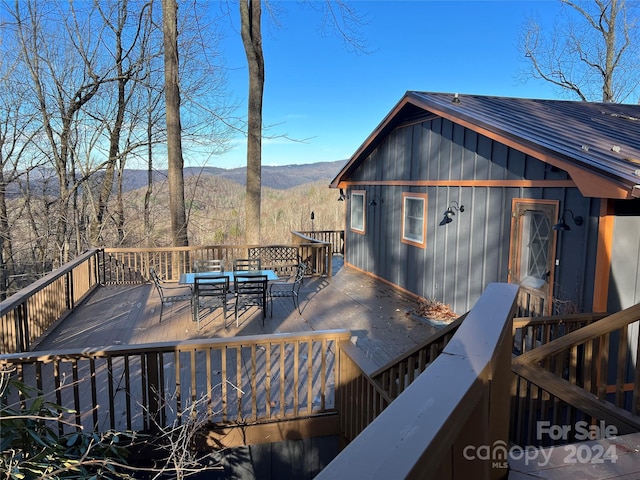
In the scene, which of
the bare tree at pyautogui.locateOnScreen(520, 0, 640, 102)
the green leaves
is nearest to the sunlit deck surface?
the green leaves

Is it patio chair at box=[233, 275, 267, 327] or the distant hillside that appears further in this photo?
the distant hillside

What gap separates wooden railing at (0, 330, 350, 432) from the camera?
3.01 meters

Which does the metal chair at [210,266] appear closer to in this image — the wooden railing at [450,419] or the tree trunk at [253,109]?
the tree trunk at [253,109]

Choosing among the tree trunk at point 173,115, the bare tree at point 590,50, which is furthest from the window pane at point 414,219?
the bare tree at point 590,50

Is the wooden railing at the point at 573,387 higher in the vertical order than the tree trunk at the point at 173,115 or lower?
lower

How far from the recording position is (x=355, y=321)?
6383 millimetres

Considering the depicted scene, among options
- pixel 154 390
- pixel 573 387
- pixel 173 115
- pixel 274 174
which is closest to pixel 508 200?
pixel 573 387

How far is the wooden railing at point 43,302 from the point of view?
4339mm

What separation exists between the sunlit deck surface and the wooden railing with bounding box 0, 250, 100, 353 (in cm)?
17

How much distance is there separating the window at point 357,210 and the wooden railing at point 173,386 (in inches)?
251

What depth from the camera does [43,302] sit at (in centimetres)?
548

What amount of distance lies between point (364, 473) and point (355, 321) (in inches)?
229

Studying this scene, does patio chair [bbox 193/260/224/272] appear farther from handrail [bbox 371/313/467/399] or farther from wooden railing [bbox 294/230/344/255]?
wooden railing [bbox 294/230/344/255]

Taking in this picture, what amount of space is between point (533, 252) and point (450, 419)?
5.13 metres
